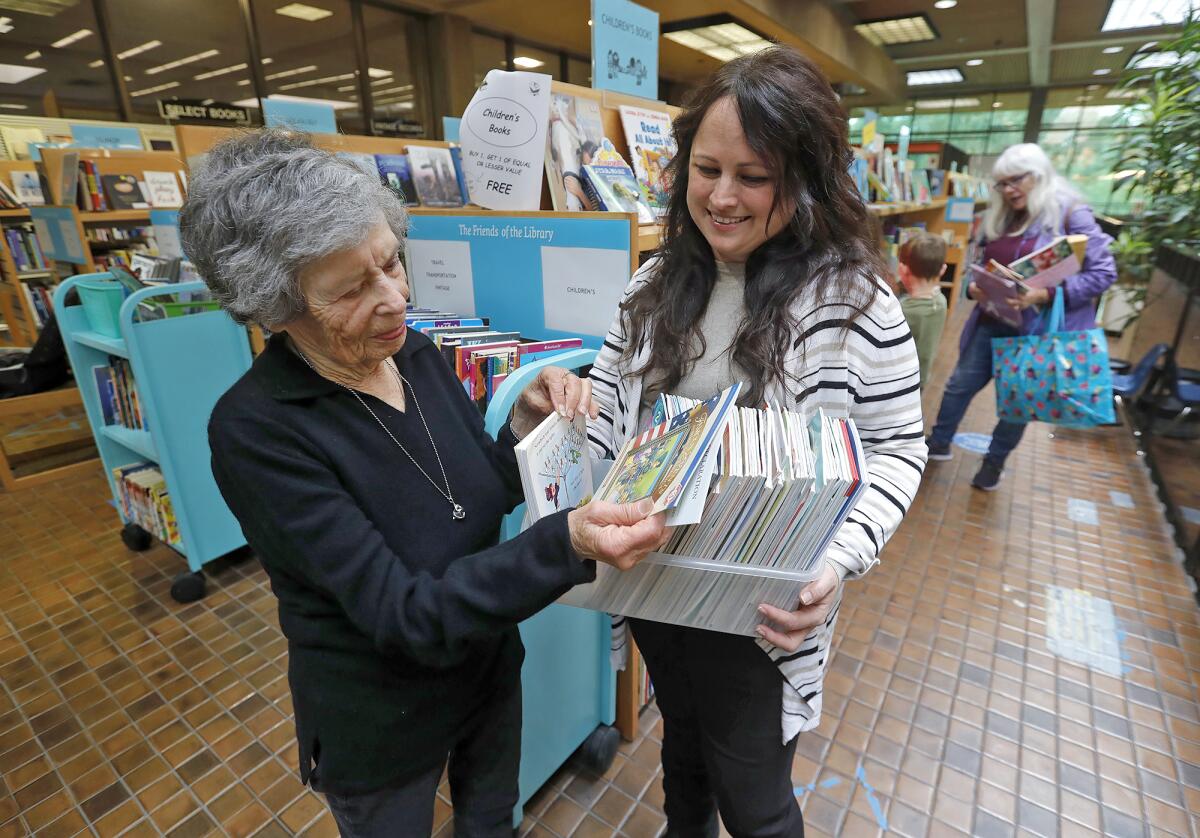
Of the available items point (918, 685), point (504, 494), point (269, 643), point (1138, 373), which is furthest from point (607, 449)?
point (1138, 373)

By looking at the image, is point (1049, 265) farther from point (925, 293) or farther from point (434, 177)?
point (434, 177)

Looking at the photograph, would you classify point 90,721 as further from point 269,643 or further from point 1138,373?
point 1138,373

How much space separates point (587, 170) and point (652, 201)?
27 centimetres

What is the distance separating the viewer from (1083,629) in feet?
8.18

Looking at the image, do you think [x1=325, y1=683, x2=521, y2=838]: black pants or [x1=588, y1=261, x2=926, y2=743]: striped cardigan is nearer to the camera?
[x1=588, y1=261, x2=926, y2=743]: striped cardigan

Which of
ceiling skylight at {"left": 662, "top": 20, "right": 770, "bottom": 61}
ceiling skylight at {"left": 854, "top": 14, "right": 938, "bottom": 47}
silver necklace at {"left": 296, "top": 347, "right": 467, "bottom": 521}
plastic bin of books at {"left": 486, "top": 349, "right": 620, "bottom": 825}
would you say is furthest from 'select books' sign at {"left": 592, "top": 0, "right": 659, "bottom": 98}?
ceiling skylight at {"left": 854, "top": 14, "right": 938, "bottom": 47}

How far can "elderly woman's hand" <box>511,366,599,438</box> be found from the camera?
1.11 metres

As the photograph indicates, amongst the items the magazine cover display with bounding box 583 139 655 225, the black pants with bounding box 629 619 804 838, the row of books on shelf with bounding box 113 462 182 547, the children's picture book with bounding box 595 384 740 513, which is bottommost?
the row of books on shelf with bounding box 113 462 182 547

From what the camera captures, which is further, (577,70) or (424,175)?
(577,70)

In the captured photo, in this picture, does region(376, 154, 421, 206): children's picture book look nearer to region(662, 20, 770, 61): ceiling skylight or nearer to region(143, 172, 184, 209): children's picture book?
region(143, 172, 184, 209): children's picture book

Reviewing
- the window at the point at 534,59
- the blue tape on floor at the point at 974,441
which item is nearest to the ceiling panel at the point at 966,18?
the window at the point at 534,59

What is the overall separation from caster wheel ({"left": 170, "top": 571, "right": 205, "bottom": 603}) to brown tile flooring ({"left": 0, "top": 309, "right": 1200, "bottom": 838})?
68 millimetres

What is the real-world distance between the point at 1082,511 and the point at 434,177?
3801 mm

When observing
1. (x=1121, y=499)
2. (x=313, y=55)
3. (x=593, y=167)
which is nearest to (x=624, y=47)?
(x=593, y=167)
